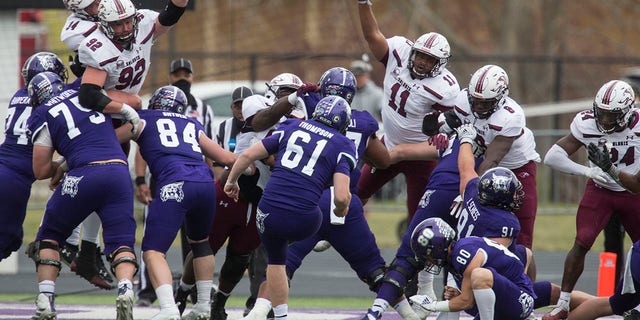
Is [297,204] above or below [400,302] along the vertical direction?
above

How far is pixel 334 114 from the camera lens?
8391 mm

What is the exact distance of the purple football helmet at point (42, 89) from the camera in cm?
916

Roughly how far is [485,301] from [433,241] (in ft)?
1.70

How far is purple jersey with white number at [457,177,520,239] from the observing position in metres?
8.30

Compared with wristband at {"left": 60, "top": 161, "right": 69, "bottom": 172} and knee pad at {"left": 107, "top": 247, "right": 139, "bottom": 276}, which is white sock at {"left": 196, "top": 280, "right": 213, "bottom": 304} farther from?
wristband at {"left": 60, "top": 161, "right": 69, "bottom": 172}

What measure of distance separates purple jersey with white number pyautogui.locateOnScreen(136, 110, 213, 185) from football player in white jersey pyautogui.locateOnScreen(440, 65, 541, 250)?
75.9 inches

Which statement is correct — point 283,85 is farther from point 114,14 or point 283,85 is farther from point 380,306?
point 380,306

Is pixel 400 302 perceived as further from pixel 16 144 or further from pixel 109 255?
pixel 16 144

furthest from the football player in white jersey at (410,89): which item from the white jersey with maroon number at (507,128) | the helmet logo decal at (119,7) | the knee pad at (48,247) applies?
the knee pad at (48,247)

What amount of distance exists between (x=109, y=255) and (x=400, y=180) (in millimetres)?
8517

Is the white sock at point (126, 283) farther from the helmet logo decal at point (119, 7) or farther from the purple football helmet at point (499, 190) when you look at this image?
the purple football helmet at point (499, 190)

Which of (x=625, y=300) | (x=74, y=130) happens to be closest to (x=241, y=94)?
(x=74, y=130)

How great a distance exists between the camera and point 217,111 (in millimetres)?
16547

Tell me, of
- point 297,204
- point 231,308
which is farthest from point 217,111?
point 297,204
